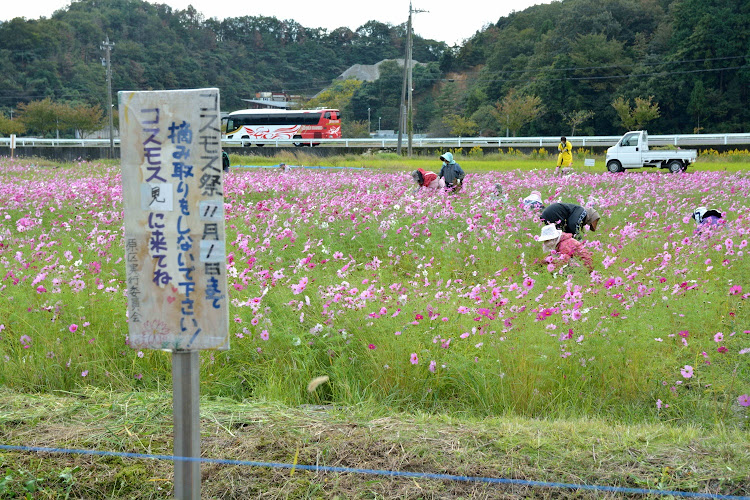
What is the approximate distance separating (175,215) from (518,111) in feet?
145

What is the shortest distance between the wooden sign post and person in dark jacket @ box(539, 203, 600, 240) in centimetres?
555

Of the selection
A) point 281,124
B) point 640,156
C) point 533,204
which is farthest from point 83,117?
point 533,204

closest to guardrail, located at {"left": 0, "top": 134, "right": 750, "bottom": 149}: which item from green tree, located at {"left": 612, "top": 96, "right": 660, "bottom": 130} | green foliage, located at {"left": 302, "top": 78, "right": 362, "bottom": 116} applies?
green tree, located at {"left": 612, "top": 96, "right": 660, "bottom": 130}

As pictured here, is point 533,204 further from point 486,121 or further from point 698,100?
point 486,121

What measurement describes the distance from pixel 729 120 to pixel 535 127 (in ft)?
37.6

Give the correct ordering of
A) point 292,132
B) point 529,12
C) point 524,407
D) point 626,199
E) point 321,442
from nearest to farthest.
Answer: point 321,442, point 524,407, point 626,199, point 292,132, point 529,12

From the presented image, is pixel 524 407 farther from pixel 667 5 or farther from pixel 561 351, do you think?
pixel 667 5

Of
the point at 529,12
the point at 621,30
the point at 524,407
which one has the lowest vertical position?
the point at 524,407

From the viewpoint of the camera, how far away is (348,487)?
2.84 meters

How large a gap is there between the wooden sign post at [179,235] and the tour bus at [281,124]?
41257 mm

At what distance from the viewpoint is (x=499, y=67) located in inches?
2162

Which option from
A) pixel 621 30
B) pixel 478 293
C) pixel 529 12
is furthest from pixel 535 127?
pixel 478 293

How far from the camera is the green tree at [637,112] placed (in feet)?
129

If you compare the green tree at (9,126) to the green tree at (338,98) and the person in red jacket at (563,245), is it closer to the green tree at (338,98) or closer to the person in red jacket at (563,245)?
the green tree at (338,98)
